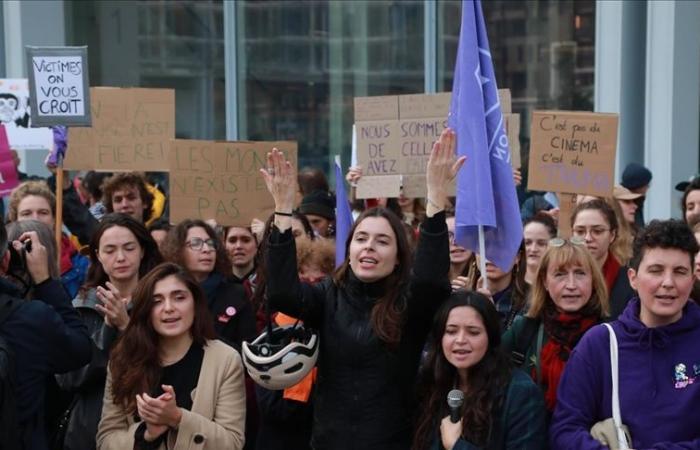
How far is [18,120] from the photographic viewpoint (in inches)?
412

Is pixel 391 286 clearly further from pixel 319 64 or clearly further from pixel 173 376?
pixel 319 64

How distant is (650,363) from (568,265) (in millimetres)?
947

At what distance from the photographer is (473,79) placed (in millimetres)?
6000

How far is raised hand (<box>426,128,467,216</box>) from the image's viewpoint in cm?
514

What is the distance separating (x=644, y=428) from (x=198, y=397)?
1.88 meters

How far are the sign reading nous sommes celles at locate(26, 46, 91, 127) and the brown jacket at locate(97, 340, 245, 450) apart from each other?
2.79 m

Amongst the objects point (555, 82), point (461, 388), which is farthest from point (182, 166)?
point (555, 82)

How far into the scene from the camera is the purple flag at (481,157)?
5879mm

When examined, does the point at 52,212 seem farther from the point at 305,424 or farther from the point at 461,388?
the point at 461,388

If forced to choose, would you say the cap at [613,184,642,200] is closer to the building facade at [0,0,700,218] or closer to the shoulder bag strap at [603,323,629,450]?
the building facade at [0,0,700,218]

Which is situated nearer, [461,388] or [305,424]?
[461,388]

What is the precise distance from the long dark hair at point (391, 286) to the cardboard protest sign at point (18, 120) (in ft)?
17.2

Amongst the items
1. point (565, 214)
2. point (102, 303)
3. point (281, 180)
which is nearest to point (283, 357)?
point (281, 180)

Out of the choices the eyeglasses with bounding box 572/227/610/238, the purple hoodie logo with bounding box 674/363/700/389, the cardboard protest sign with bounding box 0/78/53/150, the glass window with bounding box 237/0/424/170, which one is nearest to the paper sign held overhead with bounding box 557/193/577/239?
the eyeglasses with bounding box 572/227/610/238
